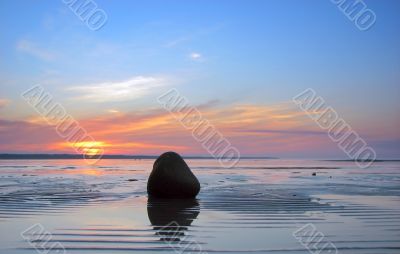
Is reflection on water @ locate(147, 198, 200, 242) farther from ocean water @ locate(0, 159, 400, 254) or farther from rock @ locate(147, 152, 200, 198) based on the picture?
rock @ locate(147, 152, 200, 198)

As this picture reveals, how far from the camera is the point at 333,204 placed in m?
13.5

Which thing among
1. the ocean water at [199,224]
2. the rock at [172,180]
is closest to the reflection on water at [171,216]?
the ocean water at [199,224]

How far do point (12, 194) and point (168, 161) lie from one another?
18.4ft

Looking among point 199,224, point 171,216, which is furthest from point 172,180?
point 199,224

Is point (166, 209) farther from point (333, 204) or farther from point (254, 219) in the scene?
point (333, 204)

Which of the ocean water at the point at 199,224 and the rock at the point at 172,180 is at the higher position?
the rock at the point at 172,180

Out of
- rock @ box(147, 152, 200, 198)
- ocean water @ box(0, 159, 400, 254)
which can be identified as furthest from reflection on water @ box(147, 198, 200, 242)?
rock @ box(147, 152, 200, 198)

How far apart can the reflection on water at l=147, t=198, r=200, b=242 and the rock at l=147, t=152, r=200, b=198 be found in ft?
1.81

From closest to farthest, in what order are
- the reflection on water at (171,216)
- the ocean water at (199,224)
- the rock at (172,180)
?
the ocean water at (199,224), the reflection on water at (171,216), the rock at (172,180)

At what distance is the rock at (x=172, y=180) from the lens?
15250 mm

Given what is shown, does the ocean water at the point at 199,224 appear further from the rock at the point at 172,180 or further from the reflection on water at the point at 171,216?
the rock at the point at 172,180

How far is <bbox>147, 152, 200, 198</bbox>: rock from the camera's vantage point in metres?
15.2

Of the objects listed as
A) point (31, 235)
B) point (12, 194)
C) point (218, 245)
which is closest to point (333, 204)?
point (218, 245)

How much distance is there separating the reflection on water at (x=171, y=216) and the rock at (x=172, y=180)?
1.81ft
